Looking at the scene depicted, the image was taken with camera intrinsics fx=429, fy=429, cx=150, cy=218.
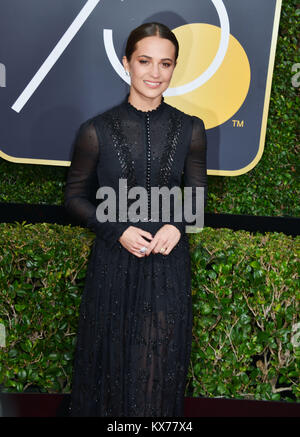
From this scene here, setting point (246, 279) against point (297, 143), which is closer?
point (246, 279)

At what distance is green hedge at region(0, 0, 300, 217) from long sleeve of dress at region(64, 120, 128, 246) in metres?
1.92

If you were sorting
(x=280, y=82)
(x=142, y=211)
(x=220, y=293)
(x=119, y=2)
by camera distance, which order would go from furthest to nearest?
1. (x=280, y=82)
2. (x=119, y=2)
3. (x=220, y=293)
4. (x=142, y=211)

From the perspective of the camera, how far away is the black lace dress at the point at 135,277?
6.25 feet

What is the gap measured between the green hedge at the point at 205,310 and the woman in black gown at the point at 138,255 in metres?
0.62

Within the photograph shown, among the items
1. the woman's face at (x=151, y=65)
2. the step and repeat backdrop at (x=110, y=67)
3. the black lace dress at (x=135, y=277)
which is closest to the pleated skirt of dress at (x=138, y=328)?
the black lace dress at (x=135, y=277)

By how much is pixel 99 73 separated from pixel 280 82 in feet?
5.10

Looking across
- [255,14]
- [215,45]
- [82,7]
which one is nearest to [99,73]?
[82,7]

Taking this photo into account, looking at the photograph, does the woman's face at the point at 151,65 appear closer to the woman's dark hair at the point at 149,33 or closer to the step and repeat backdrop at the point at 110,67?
the woman's dark hair at the point at 149,33

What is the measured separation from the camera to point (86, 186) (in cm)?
199

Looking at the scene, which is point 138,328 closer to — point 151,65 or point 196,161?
point 196,161

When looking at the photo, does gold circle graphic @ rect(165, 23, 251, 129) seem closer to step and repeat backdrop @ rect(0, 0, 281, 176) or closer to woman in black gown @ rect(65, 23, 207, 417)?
step and repeat backdrop @ rect(0, 0, 281, 176)

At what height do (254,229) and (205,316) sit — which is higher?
(254,229)

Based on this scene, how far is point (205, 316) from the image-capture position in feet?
8.61

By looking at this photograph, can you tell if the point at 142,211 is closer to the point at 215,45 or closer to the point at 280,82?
the point at 215,45
